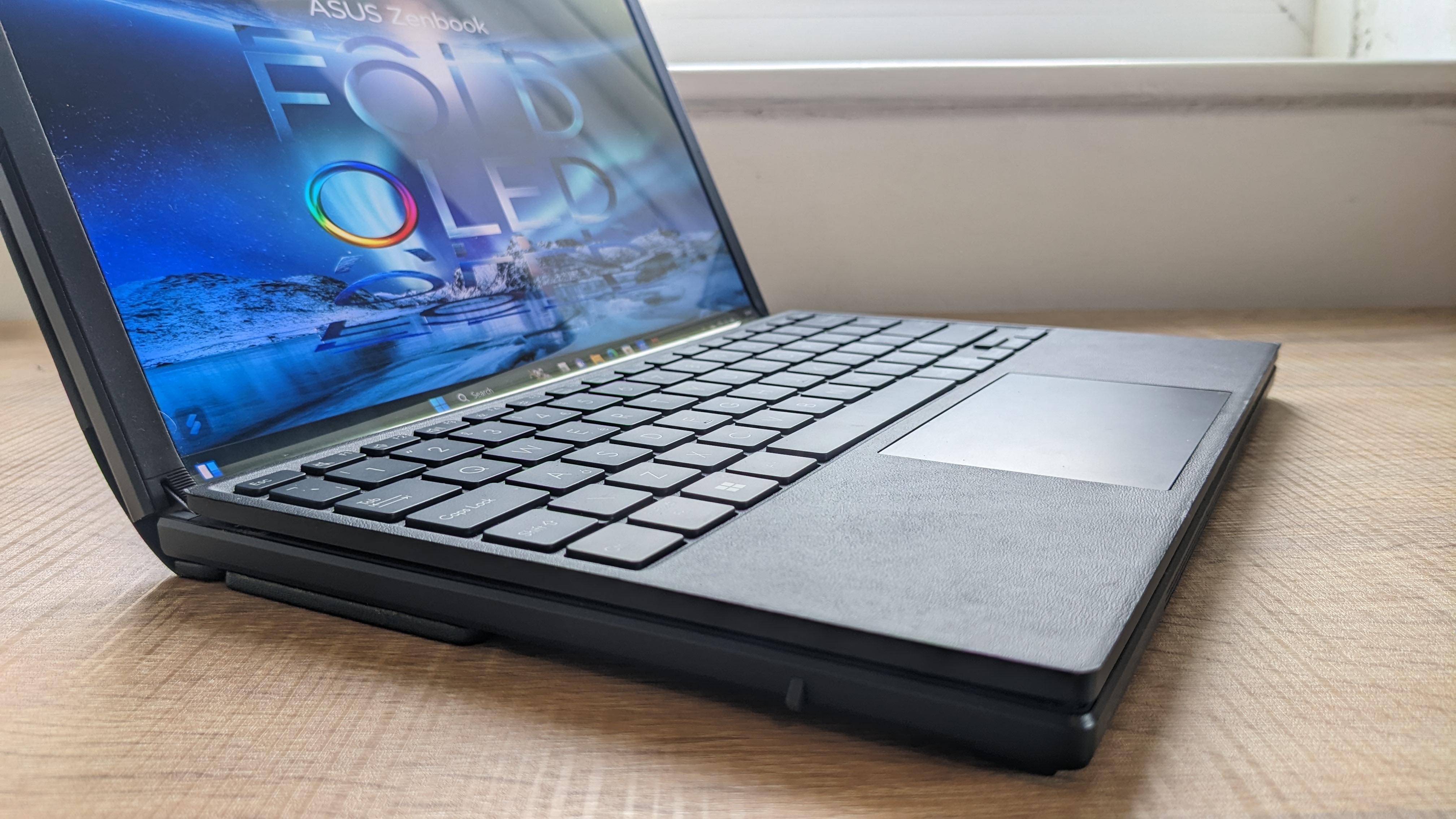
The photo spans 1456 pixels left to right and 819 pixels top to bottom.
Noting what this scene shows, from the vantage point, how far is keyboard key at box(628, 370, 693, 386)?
0.55 metres

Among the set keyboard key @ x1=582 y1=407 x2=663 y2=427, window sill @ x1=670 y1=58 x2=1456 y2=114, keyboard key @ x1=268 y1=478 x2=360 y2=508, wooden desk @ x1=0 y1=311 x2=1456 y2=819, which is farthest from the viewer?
window sill @ x1=670 y1=58 x2=1456 y2=114

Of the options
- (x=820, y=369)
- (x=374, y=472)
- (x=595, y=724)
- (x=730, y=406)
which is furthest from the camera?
(x=820, y=369)

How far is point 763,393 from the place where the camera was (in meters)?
0.52

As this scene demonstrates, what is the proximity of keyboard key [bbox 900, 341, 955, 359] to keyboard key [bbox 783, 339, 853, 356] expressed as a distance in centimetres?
5

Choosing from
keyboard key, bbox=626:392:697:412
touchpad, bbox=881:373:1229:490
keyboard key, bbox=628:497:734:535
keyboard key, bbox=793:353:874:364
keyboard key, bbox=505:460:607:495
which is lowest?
touchpad, bbox=881:373:1229:490

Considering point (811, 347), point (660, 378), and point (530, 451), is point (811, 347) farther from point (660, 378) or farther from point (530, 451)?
point (530, 451)

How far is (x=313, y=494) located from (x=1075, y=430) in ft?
1.07

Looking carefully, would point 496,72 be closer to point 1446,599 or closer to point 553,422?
point 553,422

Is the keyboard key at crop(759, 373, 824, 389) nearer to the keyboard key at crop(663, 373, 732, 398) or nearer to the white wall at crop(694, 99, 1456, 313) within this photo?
the keyboard key at crop(663, 373, 732, 398)

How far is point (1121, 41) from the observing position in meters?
1.30

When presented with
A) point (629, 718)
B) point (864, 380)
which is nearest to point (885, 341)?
point (864, 380)

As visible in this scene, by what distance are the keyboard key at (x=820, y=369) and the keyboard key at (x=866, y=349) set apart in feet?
0.13

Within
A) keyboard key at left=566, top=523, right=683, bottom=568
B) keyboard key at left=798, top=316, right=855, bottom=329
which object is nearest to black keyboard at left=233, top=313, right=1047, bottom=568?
keyboard key at left=566, top=523, right=683, bottom=568

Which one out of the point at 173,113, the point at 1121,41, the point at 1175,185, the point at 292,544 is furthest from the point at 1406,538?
the point at 1121,41
